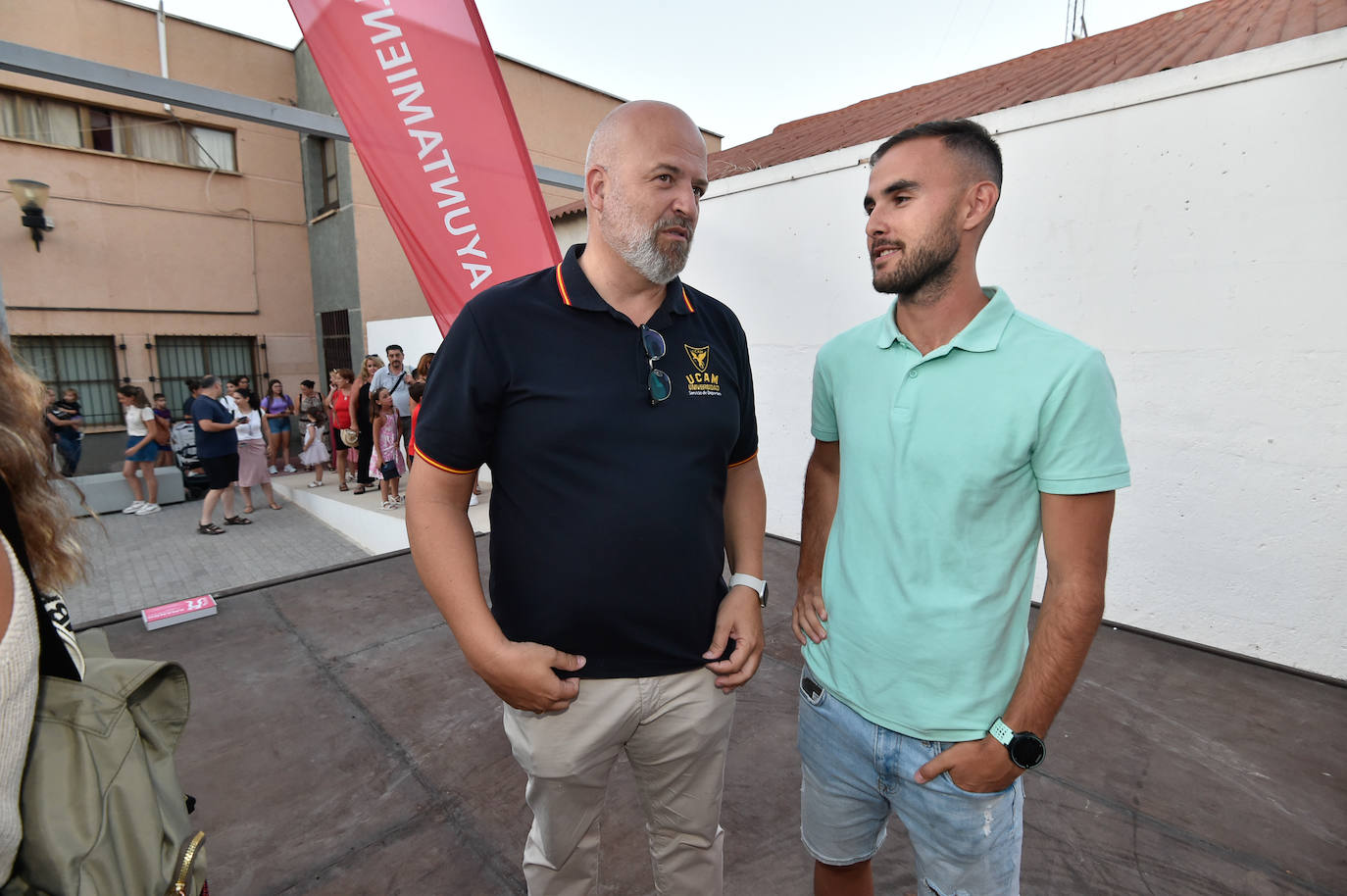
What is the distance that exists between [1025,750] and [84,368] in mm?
14534

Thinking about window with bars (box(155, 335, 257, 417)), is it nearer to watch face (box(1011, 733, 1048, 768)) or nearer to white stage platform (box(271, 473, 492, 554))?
white stage platform (box(271, 473, 492, 554))

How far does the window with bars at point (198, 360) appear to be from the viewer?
11.5 metres

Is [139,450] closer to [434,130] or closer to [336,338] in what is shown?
[336,338]

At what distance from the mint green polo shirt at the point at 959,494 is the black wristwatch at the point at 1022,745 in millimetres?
53

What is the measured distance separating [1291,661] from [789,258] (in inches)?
152

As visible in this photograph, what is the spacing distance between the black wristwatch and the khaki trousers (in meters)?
0.62

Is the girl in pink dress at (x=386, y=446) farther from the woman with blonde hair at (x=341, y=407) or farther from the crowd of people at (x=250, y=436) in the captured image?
the woman with blonde hair at (x=341, y=407)

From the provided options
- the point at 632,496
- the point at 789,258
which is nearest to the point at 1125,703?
the point at 632,496

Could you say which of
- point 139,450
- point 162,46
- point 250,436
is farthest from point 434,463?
point 162,46

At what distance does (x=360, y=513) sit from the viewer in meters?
7.57

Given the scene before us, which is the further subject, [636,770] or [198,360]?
[198,360]

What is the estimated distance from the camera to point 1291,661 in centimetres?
321

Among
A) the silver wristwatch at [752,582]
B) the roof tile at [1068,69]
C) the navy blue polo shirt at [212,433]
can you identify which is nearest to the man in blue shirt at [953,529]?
the silver wristwatch at [752,582]

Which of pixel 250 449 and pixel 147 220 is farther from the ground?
pixel 147 220
